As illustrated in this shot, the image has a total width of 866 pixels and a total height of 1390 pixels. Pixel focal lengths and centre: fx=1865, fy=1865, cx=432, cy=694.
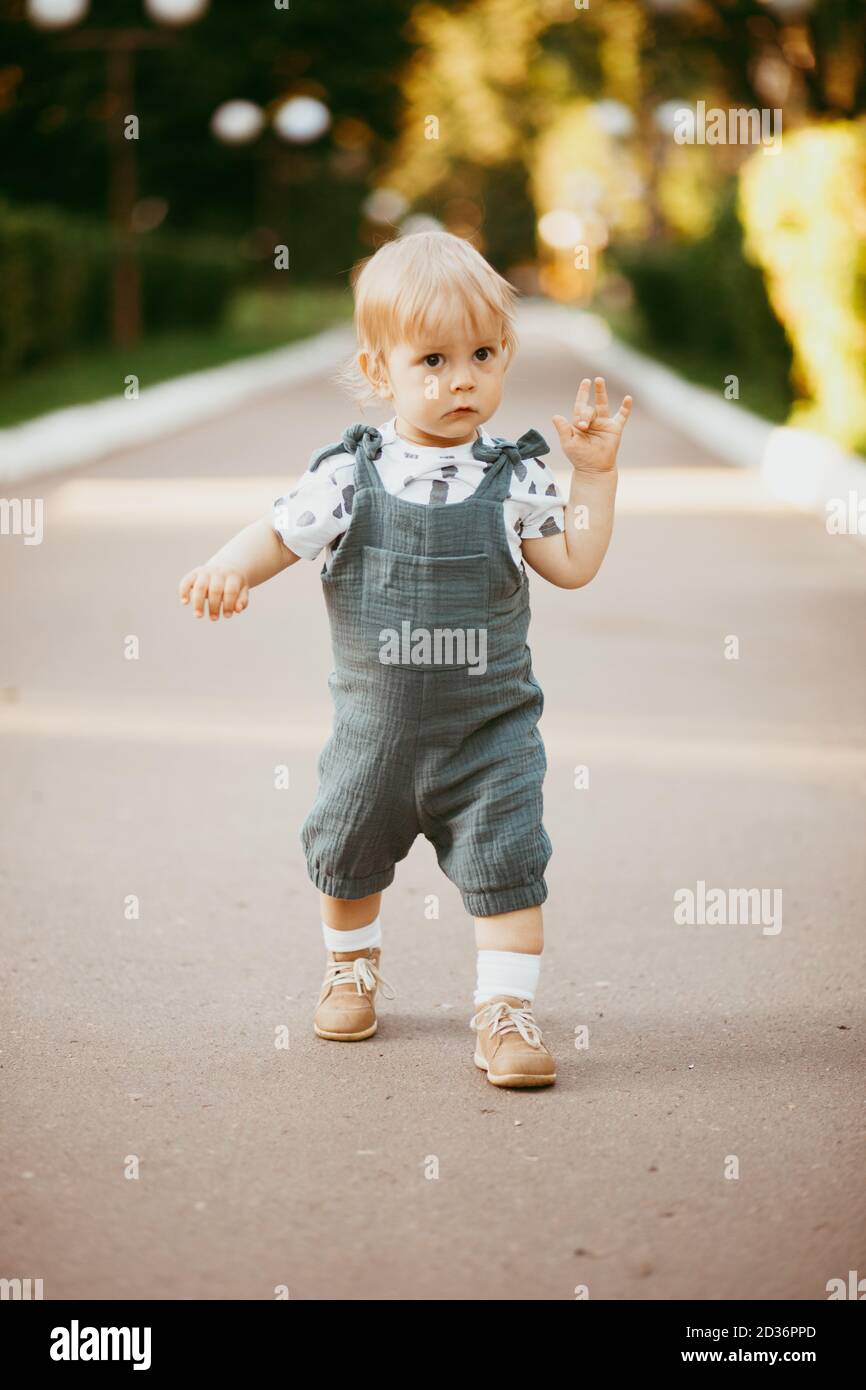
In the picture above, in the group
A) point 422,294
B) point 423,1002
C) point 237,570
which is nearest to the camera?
point 422,294

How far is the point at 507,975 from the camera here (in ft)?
12.0

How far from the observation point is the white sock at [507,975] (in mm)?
3641

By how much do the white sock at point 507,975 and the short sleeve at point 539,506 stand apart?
32.2 inches

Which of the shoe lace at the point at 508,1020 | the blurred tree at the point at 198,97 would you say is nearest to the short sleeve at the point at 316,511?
the shoe lace at the point at 508,1020

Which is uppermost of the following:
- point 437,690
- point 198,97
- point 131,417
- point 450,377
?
point 198,97

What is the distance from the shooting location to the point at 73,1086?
354 cm

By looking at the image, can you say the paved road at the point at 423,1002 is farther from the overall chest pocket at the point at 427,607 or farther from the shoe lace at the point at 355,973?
the overall chest pocket at the point at 427,607

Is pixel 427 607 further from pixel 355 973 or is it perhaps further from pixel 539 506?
pixel 355 973

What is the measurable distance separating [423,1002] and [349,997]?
0.29 metres

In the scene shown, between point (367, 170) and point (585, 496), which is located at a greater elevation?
point (367, 170)

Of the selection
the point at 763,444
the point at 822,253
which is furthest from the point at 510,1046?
the point at 763,444

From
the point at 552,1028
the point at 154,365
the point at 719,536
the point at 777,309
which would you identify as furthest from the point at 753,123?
the point at 552,1028

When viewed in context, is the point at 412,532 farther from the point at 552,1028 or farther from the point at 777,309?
the point at 777,309

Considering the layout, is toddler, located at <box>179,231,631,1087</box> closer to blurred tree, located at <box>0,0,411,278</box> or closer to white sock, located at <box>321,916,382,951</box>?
white sock, located at <box>321,916,382,951</box>
